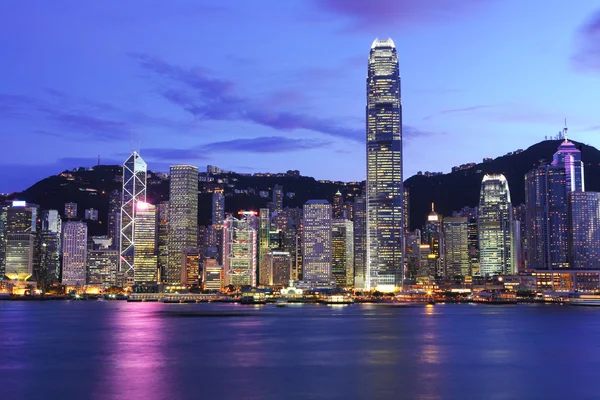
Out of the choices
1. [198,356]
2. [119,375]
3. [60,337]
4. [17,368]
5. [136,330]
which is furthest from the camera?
[136,330]

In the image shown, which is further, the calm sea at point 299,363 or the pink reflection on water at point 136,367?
the calm sea at point 299,363

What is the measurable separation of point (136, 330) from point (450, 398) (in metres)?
65.9

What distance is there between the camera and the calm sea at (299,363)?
2046 inches

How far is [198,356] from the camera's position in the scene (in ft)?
236

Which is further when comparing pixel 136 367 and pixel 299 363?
pixel 299 363

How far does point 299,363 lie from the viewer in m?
67.4

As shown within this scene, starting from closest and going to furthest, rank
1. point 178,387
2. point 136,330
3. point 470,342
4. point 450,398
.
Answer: point 450,398, point 178,387, point 470,342, point 136,330

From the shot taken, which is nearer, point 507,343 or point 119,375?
point 119,375

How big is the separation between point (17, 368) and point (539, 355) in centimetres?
4765

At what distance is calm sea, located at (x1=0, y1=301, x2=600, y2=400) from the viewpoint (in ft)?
171

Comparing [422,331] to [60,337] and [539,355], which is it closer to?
[539,355]

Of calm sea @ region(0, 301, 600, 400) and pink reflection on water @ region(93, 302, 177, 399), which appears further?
calm sea @ region(0, 301, 600, 400)

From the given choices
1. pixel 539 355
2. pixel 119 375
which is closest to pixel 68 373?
pixel 119 375

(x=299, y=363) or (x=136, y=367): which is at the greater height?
(x=136, y=367)
